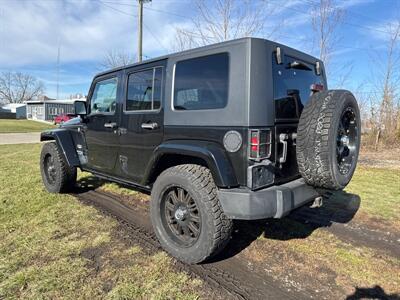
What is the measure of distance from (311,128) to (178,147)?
1281 mm

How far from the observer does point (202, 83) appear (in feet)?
9.94

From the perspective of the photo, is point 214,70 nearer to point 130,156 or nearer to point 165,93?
point 165,93

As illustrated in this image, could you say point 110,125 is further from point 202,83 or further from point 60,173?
point 202,83

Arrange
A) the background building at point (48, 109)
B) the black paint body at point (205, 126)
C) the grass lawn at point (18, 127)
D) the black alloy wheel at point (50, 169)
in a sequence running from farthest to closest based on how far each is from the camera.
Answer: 1. the background building at point (48, 109)
2. the grass lawn at point (18, 127)
3. the black alloy wheel at point (50, 169)
4. the black paint body at point (205, 126)

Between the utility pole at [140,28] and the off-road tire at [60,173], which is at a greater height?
the utility pole at [140,28]

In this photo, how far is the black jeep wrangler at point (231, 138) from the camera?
2664 mm

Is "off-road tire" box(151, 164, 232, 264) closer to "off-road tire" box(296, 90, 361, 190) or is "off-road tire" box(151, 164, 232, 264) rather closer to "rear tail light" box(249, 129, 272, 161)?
"rear tail light" box(249, 129, 272, 161)

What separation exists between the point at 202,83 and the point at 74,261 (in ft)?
7.15

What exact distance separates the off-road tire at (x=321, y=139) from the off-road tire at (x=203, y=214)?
881 millimetres

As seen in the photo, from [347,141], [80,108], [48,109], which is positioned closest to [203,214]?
[347,141]

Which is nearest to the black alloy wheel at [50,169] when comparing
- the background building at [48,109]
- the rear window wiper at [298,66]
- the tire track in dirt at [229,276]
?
the tire track in dirt at [229,276]

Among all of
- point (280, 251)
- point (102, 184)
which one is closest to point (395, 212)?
point (280, 251)

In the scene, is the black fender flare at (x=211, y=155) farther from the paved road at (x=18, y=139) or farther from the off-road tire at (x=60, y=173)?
the paved road at (x=18, y=139)

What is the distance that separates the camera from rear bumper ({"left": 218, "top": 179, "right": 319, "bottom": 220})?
8.50 feet
